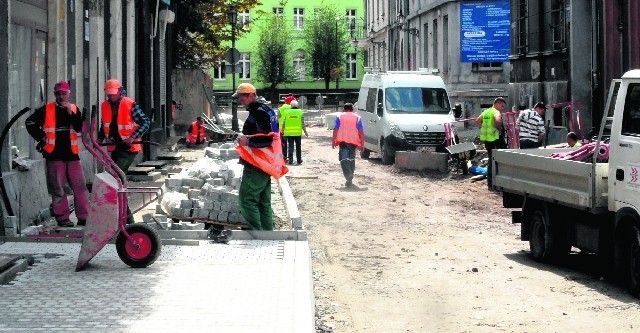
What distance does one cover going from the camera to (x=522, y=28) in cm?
3459

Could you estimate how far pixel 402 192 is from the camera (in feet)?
75.8

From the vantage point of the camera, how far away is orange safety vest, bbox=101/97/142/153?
554 inches

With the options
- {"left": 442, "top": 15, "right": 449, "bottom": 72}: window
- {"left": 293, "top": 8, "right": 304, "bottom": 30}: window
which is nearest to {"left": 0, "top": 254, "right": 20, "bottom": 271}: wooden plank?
{"left": 442, "top": 15, "right": 449, "bottom": 72}: window

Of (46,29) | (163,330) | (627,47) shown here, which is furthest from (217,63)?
(163,330)

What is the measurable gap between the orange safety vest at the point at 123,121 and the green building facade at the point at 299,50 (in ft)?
246

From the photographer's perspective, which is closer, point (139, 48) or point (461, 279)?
point (461, 279)

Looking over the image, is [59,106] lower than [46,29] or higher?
lower

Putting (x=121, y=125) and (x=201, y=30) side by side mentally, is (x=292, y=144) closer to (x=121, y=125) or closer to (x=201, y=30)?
(x=201, y=30)

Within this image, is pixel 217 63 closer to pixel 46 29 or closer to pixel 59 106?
pixel 46 29

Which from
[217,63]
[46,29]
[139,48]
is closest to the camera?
[46,29]

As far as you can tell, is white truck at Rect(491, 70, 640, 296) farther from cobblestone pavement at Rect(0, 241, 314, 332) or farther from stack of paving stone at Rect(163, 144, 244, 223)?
stack of paving stone at Rect(163, 144, 244, 223)

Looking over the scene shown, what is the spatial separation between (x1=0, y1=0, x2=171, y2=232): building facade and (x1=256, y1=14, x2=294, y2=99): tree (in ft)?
195

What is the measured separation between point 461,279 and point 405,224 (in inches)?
208

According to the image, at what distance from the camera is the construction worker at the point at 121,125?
1398 cm
